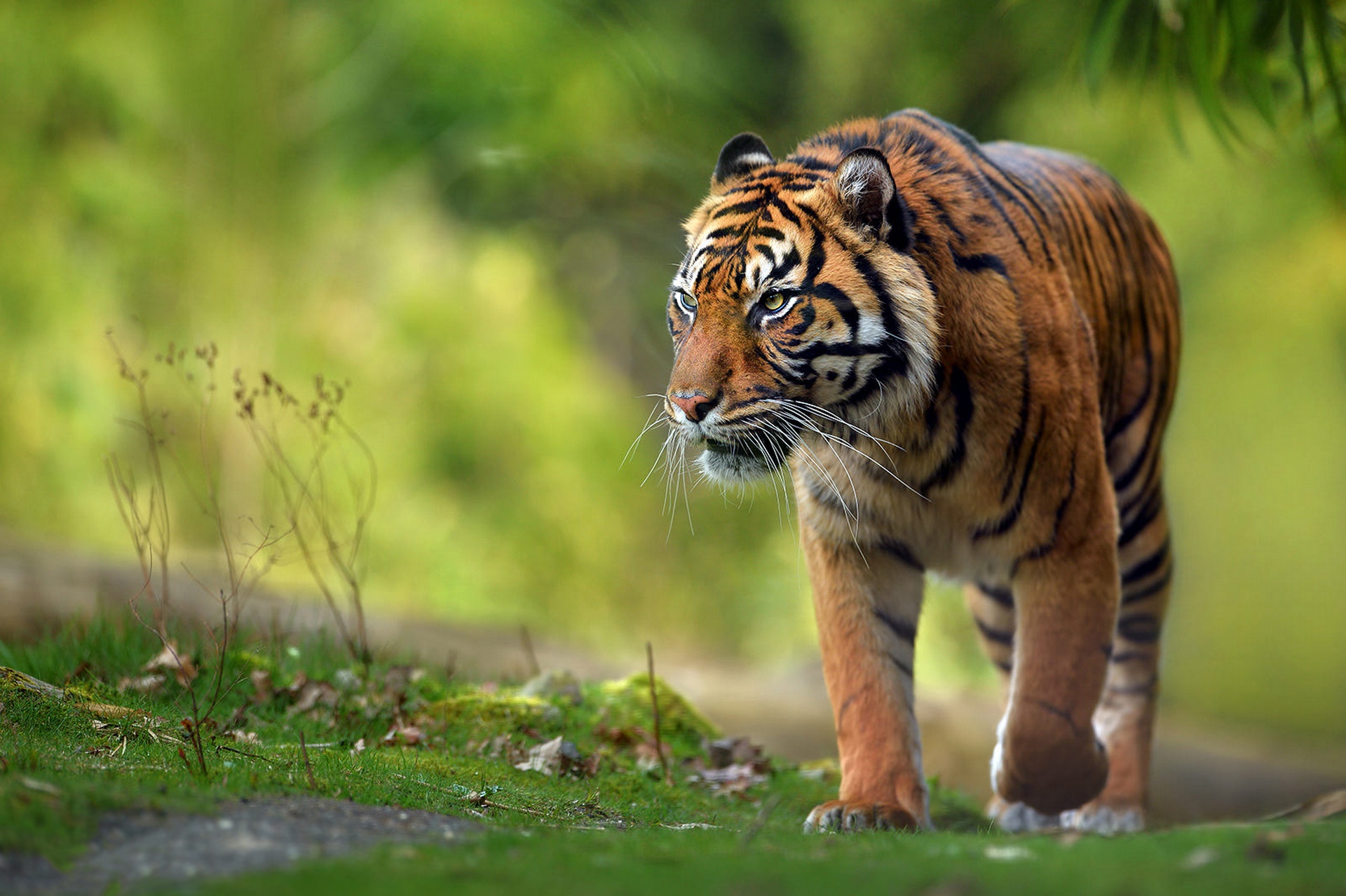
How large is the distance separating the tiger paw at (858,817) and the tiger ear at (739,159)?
176 centimetres

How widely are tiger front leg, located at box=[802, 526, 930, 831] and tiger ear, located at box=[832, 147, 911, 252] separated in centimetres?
89

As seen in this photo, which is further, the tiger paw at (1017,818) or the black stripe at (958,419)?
the tiger paw at (1017,818)

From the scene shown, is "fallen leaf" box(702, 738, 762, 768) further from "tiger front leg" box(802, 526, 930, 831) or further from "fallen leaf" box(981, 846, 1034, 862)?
"fallen leaf" box(981, 846, 1034, 862)

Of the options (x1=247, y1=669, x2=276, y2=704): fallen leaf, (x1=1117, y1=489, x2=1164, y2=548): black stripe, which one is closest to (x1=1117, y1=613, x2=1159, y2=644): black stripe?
(x1=1117, y1=489, x2=1164, y2=548): black stripe

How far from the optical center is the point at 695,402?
3105mm

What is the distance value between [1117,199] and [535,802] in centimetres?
303

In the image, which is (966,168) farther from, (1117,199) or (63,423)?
(63,423)

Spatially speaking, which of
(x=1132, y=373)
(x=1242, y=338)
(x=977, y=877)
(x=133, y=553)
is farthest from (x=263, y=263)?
(x=977, y=877)

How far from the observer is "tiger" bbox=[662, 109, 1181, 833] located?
126 inches

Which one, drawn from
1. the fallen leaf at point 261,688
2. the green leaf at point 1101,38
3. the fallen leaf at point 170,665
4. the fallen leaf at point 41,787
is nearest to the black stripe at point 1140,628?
the green leaf at point 1101,38

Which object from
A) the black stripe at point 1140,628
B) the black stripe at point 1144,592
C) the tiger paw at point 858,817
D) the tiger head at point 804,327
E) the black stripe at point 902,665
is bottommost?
the tiger paw at point 858,817

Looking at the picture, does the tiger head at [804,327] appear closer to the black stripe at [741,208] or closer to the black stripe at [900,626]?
the black stripe at [741,208]

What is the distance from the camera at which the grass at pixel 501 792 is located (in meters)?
1.95

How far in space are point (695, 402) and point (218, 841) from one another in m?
1.50
